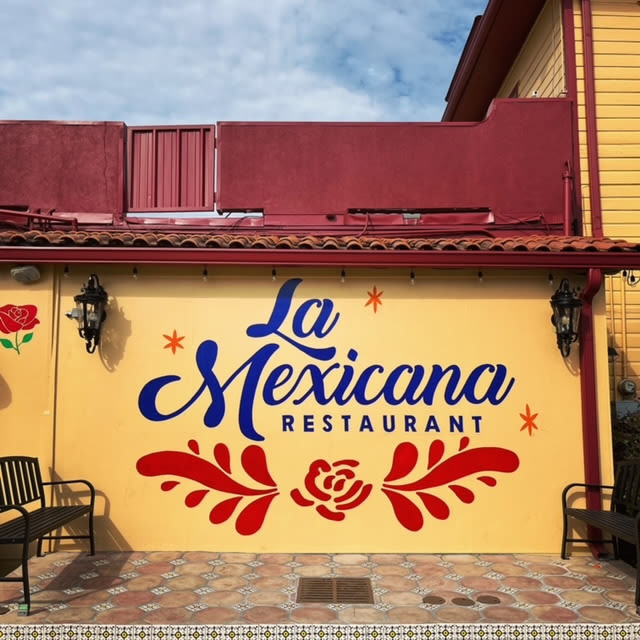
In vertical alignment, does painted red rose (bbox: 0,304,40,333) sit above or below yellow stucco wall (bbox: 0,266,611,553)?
above

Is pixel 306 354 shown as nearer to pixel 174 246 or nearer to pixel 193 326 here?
pixel 193 326

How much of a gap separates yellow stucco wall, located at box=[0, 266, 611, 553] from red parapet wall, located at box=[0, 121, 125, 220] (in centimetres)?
229

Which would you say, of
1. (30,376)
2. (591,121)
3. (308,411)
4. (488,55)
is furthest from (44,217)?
(488,55)

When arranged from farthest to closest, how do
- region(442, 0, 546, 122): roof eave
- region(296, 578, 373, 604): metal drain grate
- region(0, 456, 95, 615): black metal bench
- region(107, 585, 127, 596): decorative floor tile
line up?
region(442, 0, 546, 122): roof eave
region(0, 456, 95, 615): black metal bench
region(107, 585, 127, 596): decorative floor tile
region(296, 578, 373, 604): metal drain grate

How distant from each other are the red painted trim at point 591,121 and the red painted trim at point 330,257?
227 cm

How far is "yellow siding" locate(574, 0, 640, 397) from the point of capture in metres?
8.39

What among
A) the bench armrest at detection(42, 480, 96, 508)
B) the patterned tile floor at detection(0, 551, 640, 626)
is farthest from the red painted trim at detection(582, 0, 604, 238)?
the bench armrest at detection(42, 480, 96, 508)

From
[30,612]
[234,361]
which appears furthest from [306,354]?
[30,612]

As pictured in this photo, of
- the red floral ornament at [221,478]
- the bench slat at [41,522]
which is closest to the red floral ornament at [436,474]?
the red floral ornament at [221,478]

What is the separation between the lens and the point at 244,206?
847cm

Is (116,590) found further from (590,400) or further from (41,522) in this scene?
(590,400)

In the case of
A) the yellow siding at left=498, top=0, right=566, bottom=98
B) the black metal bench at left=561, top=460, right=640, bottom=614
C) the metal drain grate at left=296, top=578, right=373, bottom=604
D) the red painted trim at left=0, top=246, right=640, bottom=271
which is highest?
the yellow siding at left=498, top=0, right=566, bottom=98

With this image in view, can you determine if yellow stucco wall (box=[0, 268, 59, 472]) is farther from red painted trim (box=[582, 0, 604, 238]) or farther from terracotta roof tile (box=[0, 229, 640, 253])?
red painted trim (box=[582, 0, 604, 238])

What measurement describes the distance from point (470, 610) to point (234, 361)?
129 inches
